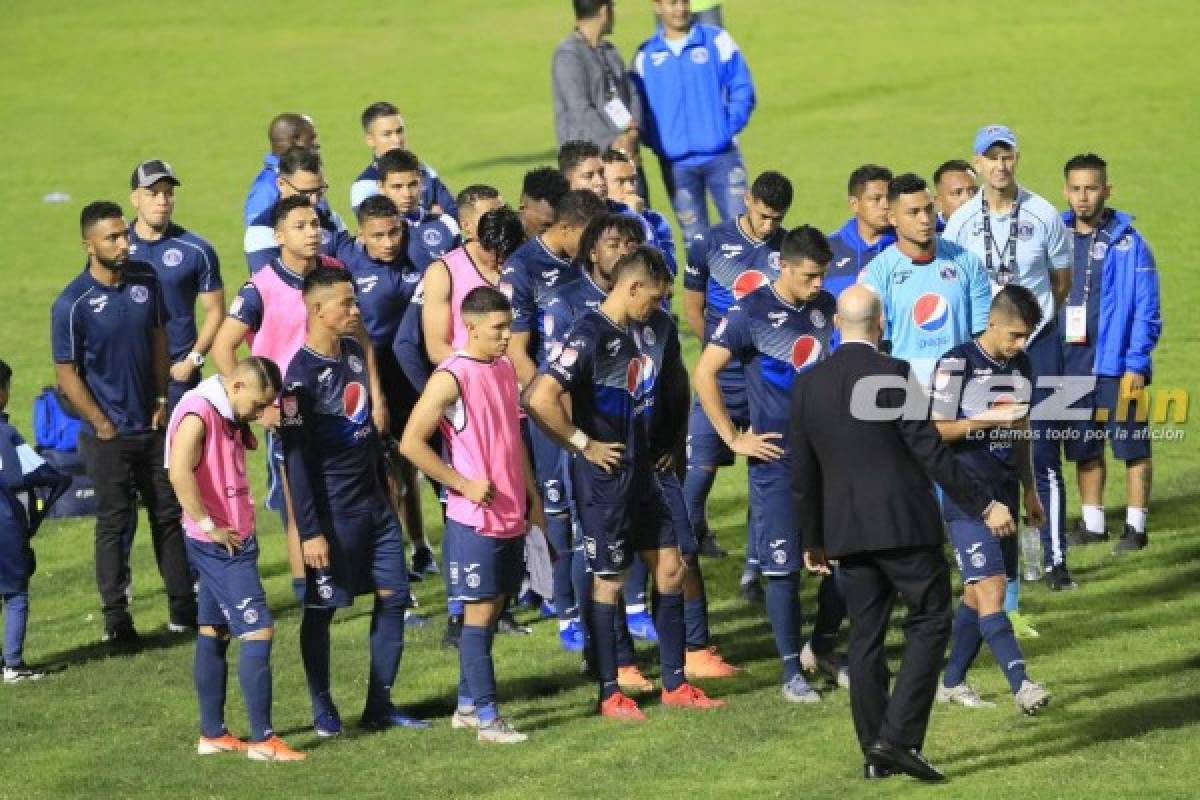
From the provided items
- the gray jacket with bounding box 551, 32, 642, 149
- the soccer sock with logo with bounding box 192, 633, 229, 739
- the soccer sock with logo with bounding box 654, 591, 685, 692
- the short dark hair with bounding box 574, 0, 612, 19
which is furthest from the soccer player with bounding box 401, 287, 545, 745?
the short dark hair with bounding box 574, 0, 612, 19

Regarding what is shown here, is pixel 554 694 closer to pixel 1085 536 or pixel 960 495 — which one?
pixel 960 495

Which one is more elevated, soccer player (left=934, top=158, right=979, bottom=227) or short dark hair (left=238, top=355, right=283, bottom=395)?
soccer player (left=934, top=158, right=979, bottom=227)

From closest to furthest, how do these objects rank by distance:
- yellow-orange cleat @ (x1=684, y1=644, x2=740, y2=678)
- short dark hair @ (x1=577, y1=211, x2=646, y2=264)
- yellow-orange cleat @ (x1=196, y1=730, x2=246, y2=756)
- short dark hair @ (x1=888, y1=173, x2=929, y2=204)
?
yellow-orange cleat @ (x1=196, y1=730, x2=246, y2=756) → short dark hair @ (x1=577, y1=211, x2=646, y2=264) → yellow-orange cleat @ (x1=684, y1=644, x2=740, y2=678) → short dark hair @ (x1=888, y1=173, x2=929, y2=204)

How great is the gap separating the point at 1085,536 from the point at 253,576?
259 inches

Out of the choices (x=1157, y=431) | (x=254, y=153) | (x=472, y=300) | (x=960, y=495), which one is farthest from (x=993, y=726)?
(x=254, y=153)

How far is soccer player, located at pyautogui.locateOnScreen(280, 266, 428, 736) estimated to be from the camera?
11.1 m

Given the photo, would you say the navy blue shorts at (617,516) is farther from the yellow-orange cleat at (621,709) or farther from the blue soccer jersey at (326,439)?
the blue soccer jersey at (326,439)

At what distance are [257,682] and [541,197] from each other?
12.2 feet

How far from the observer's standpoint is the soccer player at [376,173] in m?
15.4

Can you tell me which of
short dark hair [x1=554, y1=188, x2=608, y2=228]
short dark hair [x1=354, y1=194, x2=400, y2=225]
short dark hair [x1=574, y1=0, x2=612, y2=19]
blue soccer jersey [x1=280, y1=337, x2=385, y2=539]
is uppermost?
short dark hair [x1=574, y1=0, x2=612, y2=19]

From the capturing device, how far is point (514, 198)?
1130 inches

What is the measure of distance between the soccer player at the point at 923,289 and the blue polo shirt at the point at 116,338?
438cm

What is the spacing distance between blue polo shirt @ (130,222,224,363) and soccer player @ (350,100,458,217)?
3.99ft

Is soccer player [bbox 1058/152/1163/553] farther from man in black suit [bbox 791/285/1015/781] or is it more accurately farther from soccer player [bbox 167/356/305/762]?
soccer player [bbox 167/356/305/762]
